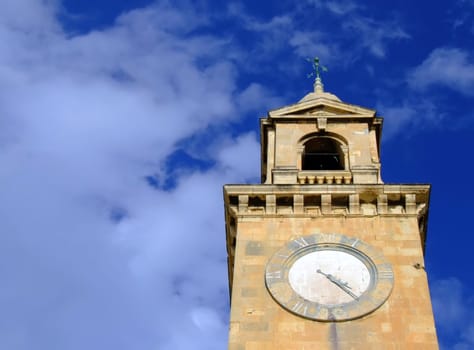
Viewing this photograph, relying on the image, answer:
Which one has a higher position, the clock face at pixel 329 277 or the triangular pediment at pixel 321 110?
the triangular pediment at pixel 321 110

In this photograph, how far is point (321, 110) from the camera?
105 feet

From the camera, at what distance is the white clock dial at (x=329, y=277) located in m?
24.5

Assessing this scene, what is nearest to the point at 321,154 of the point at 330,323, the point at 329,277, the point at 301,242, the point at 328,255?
A: the point at 301,242

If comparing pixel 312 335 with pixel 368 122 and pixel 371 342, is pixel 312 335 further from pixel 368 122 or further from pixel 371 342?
pixel 368 122

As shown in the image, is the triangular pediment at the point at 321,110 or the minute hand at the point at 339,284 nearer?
the minute hand at the point at 339,284

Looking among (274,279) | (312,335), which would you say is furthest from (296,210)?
(312,335)

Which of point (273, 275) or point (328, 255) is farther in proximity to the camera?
point (328, 255)

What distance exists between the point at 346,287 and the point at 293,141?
7.42 metres

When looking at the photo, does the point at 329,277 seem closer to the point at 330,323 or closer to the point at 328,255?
the point at 328,255

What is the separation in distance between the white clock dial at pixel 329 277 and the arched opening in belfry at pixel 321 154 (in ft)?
19.4

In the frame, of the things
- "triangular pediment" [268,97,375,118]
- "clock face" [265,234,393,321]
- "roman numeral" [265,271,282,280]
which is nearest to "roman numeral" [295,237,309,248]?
"clock face" [265,234,393,321]

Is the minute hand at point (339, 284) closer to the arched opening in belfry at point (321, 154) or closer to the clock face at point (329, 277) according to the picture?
the clock face at point (329, 277)

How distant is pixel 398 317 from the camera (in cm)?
2369

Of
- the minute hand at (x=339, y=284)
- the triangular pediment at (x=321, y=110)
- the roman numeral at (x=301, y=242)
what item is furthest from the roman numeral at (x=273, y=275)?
the triangular pediment at (x=321, y=110)
